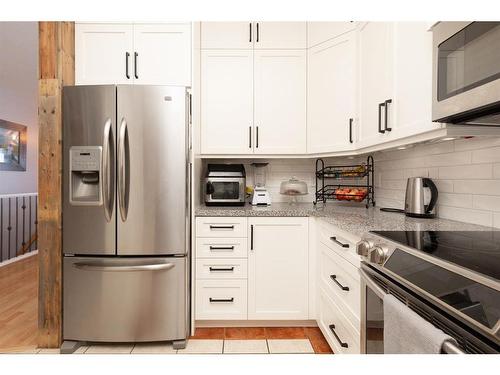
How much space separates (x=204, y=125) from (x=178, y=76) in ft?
1.60

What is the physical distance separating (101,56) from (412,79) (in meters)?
2.00

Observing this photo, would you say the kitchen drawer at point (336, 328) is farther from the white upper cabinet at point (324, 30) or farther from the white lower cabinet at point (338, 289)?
the white upper cabinet at point (324, 30)

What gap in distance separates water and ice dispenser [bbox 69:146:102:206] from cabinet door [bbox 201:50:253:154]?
0.86 m

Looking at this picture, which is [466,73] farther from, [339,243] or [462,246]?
[339,243]

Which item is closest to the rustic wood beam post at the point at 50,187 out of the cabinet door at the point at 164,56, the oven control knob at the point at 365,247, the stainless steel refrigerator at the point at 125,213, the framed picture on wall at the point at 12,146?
the stainless steel refrigerator at the point at 125,213

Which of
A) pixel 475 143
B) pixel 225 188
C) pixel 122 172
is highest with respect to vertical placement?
pixel 475 143

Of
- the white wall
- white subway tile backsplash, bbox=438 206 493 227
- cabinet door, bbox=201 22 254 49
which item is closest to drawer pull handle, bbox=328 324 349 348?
white subway tile backsplash, bbox=438 206 493 227

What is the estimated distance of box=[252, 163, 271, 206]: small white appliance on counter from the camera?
2.65 m

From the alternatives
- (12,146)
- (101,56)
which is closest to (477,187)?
(101,56)

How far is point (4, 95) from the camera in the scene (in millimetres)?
4973

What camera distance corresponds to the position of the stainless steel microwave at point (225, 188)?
8.36 ft

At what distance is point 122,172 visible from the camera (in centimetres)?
198

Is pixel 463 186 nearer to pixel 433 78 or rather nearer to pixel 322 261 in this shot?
pixel 433 78
